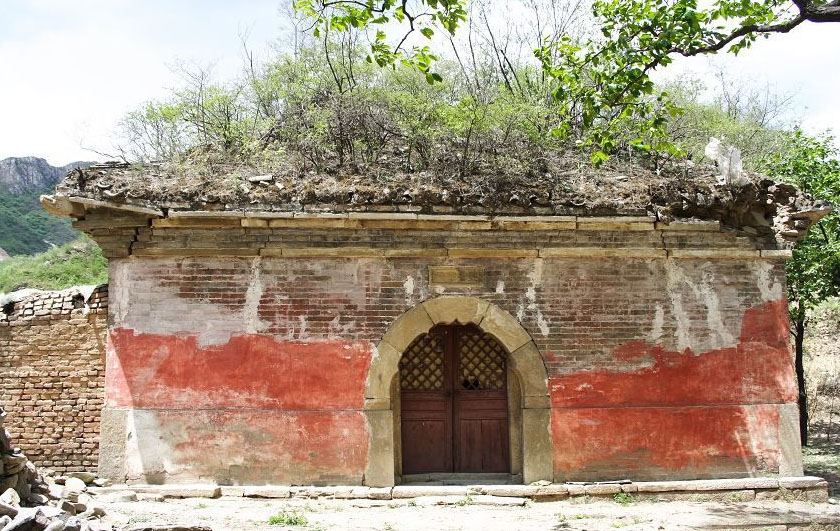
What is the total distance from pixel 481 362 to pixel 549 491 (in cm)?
173

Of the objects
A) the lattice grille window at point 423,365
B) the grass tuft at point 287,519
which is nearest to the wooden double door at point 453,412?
the lattice grille window at point 423,365

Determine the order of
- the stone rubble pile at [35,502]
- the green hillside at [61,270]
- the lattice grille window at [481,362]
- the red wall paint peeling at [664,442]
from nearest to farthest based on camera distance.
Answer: the stone rubble pile at [35,502] < the red wall paint peeling at [664,442] < the lattice grille window at [481,362] < the green hillside at [61,270]

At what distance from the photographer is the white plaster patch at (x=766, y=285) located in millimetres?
9133

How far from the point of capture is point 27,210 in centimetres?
3234

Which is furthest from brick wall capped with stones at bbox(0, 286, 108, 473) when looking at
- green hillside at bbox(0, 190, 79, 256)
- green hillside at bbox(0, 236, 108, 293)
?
green hillside at bbox(0, 190, 79, 256)

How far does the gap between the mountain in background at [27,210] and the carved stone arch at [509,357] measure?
23.0 m

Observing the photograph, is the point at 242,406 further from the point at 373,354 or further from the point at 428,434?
the point at 428,434

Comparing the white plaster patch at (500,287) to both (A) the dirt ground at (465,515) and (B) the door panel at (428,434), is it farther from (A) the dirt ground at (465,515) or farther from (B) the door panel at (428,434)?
(A) the dirt ground at (465,515)

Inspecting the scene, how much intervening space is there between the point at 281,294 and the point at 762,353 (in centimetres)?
586

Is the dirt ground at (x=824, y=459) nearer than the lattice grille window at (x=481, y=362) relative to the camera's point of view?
No

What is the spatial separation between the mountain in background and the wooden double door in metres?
22.9

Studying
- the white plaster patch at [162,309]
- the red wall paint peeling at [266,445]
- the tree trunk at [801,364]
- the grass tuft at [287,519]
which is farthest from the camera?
the tree trunk at [801,364]

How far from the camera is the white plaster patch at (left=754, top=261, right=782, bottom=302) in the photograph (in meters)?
9.13

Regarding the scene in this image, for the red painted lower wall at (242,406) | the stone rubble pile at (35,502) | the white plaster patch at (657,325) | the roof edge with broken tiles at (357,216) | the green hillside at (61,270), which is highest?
the green hillside at (61,270)
